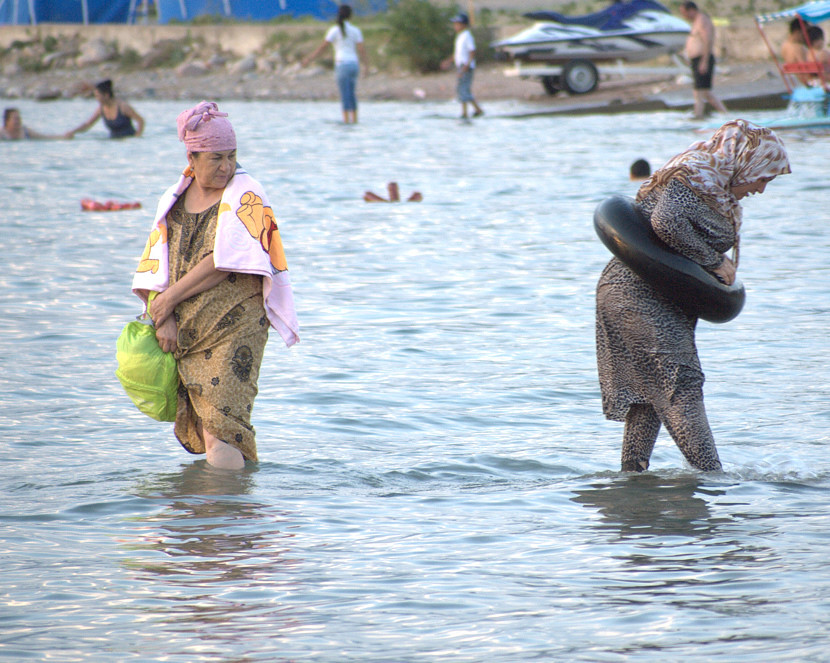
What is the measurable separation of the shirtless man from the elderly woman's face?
17268mm

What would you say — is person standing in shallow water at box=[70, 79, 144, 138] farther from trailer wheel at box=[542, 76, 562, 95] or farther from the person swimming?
trailer wheel at box=[542, 76, 562, 95]

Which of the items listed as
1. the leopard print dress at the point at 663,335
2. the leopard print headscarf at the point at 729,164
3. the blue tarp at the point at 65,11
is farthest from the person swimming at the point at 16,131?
the blue tarp at the point at 65,11

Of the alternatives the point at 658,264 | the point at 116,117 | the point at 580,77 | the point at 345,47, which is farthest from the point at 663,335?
the point at 580,77

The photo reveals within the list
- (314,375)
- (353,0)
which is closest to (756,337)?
(314,375)

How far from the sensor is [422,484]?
5.73 metres

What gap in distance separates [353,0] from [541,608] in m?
51.2

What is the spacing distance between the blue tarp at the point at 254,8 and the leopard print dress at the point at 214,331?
48736 mm

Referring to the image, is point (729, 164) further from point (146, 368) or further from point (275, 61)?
point (275, 61)

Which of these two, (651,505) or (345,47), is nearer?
(651,505)

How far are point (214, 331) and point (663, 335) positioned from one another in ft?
5.82

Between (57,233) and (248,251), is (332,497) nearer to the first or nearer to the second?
(248,251)

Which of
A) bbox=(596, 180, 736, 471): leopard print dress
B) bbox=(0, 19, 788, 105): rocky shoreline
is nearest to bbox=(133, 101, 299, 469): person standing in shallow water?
bbox=(596, 180, 736, 471): leopard print dress

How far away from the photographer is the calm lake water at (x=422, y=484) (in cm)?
403

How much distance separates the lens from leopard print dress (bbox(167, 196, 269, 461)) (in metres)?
5.11
